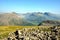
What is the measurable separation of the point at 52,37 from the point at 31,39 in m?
9.79

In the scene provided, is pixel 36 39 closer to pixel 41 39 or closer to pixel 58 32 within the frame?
pixel 41 39

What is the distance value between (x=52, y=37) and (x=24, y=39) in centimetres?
1347

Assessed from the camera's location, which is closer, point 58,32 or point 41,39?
point 41,39

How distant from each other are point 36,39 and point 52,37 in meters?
7.21

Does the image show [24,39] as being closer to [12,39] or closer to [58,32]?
[12,39]

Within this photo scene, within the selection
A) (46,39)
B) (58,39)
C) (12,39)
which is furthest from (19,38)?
(58,39)

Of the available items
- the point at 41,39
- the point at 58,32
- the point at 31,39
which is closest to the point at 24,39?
the point at 31,39

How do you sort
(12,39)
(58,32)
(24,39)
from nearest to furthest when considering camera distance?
(24,39) < (12,39) < (58,32)

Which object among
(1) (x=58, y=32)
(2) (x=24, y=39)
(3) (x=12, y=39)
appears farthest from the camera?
(1) (x=58, y=32)

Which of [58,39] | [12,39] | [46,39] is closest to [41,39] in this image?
[46,39]

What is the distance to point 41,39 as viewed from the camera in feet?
221

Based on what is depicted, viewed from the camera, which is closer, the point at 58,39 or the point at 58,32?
the point at 58,39

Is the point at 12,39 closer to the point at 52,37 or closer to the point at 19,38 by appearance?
the point at 19,38

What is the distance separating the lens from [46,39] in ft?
219
